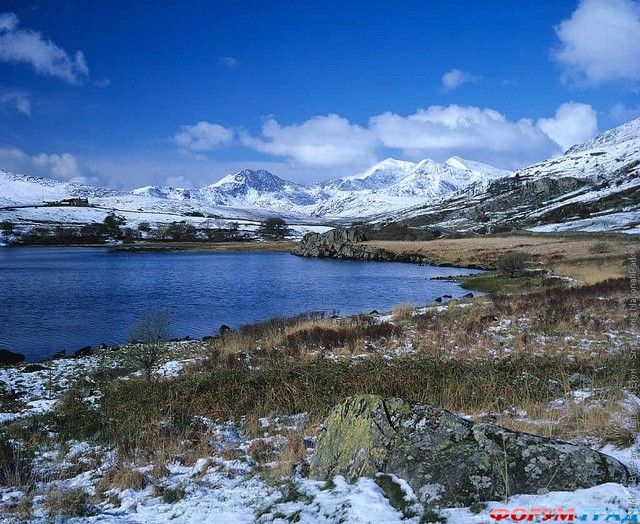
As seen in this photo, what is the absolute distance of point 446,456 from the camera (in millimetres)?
5965

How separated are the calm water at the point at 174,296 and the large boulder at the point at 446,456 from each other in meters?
23.0

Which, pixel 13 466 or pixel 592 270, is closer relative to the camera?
pixel 13 466

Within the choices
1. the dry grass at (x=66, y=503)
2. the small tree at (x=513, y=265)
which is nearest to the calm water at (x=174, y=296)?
the small tree at (x=513, y=265)

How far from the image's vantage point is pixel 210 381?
12.8 m

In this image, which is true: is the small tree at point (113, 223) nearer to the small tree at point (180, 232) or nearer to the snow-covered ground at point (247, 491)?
the small tree at point (180, 232)

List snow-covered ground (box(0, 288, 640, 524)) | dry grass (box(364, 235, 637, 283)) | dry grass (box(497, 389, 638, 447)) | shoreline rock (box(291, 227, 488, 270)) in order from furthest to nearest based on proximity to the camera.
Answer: shoreline rock (box(291, 227, 488, 270))
dry grass (box(364, 235, 637, 283))
dry grass (box(497, 389, 638, 447))
snow-covered ground (box(0, 288, 640, 524))

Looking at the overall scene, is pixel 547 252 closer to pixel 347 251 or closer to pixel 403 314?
pixel 347 251

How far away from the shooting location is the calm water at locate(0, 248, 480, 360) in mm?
30156

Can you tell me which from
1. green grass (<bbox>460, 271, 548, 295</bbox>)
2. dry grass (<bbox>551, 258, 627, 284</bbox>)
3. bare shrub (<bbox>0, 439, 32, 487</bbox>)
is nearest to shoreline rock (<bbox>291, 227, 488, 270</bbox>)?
green grass (<bbox>460, 271, 548, 295</bbox>)

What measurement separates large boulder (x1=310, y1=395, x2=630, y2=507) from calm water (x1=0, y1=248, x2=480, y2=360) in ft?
75.6

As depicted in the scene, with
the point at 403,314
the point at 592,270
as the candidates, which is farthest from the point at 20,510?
the point at 592,270

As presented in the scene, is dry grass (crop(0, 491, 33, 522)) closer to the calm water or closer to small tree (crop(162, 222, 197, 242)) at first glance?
the calm water

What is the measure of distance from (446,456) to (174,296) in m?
40.5

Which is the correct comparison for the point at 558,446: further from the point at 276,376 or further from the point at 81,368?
the point at 81,368
